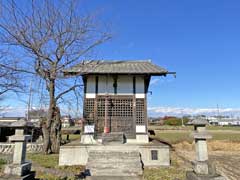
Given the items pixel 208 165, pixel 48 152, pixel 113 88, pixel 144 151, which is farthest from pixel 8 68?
pixel 208 165

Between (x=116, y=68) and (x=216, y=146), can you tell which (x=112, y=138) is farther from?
(x=216, y=146)

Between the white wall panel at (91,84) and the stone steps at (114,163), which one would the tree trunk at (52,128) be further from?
the stone steps at (114,163)

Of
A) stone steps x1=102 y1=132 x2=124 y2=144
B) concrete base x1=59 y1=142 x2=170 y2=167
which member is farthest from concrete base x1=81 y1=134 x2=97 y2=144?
concrete base x1=59 y1=142 x2=170 y2=167

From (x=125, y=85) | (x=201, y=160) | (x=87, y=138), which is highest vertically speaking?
(x=125, y=85)

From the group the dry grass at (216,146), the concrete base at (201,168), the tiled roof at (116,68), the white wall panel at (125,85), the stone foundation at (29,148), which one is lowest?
the dry grass at (216,146)

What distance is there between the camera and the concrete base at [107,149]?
373 inches

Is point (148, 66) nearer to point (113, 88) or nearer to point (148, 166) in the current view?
point (113, 88)

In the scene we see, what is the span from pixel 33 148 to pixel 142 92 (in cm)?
817

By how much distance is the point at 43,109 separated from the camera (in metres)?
12.1

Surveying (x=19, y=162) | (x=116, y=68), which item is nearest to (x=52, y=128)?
(x=116, y=68)

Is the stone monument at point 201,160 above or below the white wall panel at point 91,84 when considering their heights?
below

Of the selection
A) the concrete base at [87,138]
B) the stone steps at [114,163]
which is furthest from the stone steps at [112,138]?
the stone steps at [114,163]

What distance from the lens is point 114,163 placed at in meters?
8.64

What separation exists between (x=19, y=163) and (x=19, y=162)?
0.09ft
